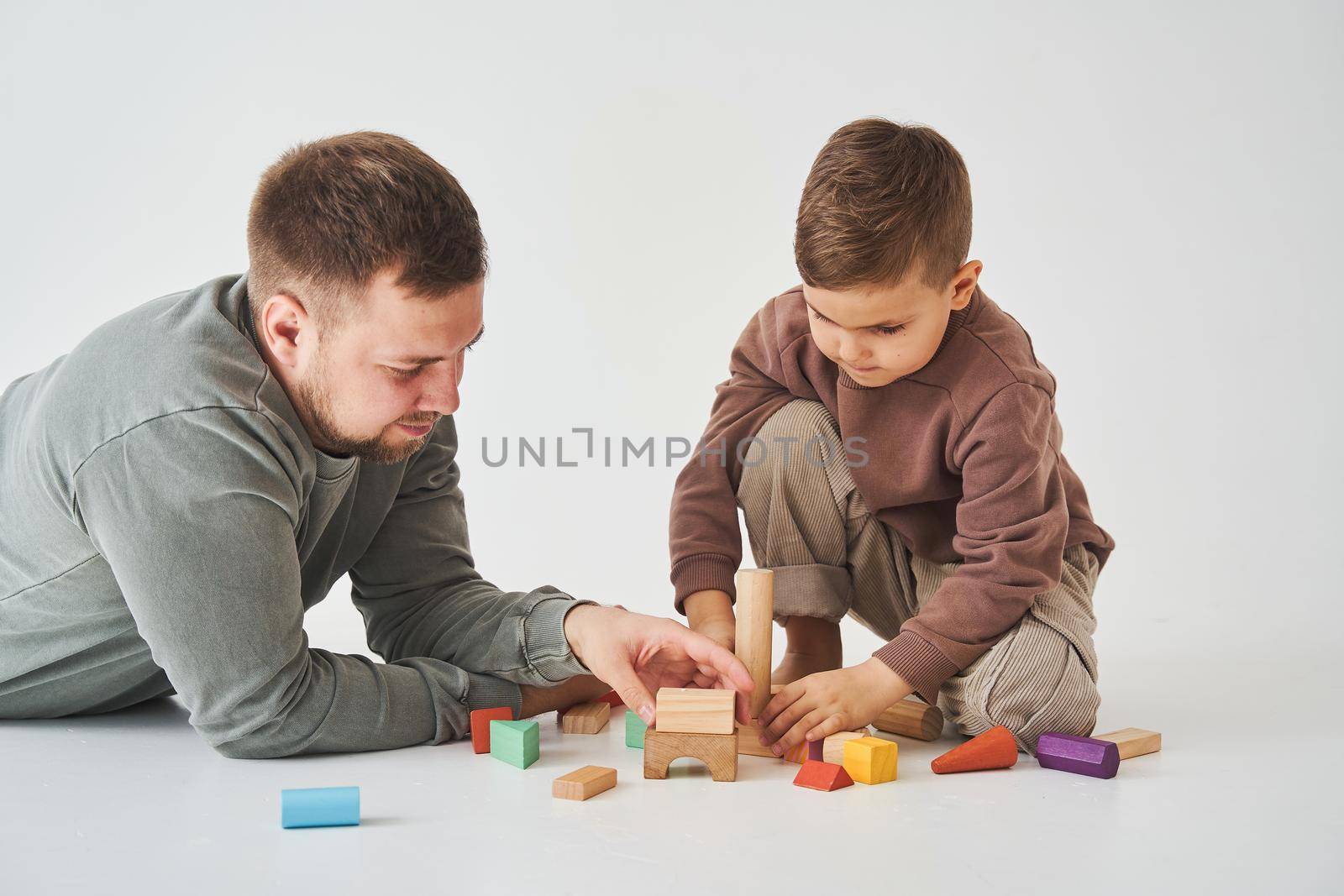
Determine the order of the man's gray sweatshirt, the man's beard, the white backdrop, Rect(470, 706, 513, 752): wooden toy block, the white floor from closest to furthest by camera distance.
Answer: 1. the white floor
2. the man's gray sweatshirt
3. the man's beard
4. Rect(470, 706, 513, 752): wooden toy block
5. the white backdrop

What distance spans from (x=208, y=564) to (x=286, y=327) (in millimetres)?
302

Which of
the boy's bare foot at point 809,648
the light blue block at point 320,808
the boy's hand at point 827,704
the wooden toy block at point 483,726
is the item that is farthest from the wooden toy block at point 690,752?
the boy's bare foot at point 809,648

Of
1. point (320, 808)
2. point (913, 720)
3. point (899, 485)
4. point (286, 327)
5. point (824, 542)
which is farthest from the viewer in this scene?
point (824, 542)

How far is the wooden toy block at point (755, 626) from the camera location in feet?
5.24

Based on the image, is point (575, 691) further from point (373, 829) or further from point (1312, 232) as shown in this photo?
point (1312, 232)

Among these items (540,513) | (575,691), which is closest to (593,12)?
(540,513)

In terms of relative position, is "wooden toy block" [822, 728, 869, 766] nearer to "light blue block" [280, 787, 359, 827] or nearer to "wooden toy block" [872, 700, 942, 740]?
"wooden toy block" [872, 700, 942, 740]

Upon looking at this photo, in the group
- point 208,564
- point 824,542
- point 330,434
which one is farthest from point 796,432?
point 208,564

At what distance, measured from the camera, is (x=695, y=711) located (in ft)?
4.92

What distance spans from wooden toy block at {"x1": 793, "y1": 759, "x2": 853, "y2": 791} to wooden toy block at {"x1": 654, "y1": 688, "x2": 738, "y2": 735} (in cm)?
10

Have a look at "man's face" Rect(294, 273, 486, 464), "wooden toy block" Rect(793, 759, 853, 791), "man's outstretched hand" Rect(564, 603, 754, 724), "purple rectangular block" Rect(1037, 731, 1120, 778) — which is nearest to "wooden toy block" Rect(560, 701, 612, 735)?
"man's outstretched hand" Rect(564, 603, 754, 724)

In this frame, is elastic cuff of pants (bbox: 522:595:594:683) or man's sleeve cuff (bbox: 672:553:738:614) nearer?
elastic cuff of pants (bbox: 522:595:594:683)

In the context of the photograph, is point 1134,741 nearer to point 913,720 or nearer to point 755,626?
point 913,720

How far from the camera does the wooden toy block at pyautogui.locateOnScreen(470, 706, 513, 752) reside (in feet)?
5.29
